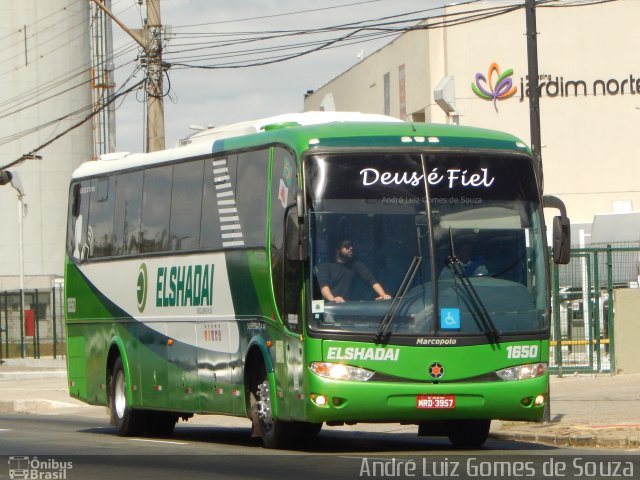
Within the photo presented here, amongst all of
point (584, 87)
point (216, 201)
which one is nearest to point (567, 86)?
point (584, 87)

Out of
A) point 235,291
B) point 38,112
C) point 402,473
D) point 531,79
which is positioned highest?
point 38,112

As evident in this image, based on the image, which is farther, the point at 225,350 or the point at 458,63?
the point at 458,63

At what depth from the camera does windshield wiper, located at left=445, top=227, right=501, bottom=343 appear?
1482 cm

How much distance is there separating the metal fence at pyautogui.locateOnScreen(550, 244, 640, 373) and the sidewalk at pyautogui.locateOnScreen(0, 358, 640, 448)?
0.41 m

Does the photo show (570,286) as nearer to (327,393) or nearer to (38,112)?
(327,393)

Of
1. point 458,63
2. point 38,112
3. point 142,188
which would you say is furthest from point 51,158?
point 142,188

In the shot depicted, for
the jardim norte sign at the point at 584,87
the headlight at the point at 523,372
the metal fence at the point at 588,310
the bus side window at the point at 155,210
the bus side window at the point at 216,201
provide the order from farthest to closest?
1. the jardim norte sign at the point at 584,87
2. the metal fence at the point at 588,310
3. the bus side window at the point at 155,210
4. the bus side window at the point at 216,201
5. the headlight at the point at 523,372

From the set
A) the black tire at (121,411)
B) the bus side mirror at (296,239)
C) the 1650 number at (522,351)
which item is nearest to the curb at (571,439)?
the 1650 number at (522,351)

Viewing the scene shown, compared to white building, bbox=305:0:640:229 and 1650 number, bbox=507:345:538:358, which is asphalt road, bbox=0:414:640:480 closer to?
1650 number, bbox=507:345:538:358

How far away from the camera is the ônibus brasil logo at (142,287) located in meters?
19.1

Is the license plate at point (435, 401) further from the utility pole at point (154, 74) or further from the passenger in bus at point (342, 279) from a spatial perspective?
the utility pole at point (154, 74)

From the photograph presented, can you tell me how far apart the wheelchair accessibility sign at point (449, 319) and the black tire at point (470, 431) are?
1824mm

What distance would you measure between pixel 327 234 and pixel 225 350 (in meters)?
2.77

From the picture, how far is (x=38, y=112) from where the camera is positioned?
213 ft
